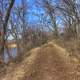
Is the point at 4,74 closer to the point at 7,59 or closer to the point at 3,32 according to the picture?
the point at 3,32

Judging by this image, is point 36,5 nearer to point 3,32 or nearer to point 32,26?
point 32,26

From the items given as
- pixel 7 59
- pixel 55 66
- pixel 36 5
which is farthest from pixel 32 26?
pixel 55 66

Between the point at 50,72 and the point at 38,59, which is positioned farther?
the point at 38,59

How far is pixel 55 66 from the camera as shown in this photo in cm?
1402

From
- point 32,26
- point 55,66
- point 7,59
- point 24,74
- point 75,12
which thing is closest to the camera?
point 24,74

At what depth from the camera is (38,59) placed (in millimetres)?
16047

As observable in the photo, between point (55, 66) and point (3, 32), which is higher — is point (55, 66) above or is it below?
below

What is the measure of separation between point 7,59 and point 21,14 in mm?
12508

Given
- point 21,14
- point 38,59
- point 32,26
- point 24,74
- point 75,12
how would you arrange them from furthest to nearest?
point 32,26, point 21,14, point 75,12, point 38,59, point 24,74

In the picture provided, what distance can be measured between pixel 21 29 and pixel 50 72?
59.4 feet

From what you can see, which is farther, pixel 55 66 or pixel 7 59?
pixel 7 59

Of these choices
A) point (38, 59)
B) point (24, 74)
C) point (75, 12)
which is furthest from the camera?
point (75, 12)

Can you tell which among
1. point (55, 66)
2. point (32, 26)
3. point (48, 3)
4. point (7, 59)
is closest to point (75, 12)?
point (48, 3)

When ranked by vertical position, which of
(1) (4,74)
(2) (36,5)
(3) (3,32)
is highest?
(2) (36,5)
